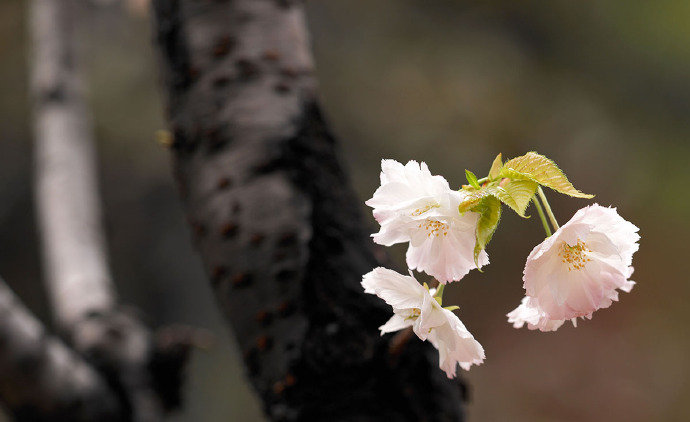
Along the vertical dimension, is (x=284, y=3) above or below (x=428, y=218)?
above

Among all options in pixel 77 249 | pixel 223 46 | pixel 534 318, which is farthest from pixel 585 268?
pixel 77 249

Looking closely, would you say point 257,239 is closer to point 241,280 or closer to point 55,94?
point 241,280

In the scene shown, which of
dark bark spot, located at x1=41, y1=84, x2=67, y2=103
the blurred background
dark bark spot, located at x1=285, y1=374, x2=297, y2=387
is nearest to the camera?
dark bark spot, located at x1=285, y1=374, x2=297, y2=387

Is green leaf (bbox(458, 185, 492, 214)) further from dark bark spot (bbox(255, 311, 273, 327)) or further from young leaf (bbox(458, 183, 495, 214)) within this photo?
dark bark spot (bbox(255, 311, 273, 327))

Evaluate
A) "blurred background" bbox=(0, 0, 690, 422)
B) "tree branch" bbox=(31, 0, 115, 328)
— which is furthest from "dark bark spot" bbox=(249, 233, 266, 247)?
"blurred background" bbox=(0, 0, 690, 422)

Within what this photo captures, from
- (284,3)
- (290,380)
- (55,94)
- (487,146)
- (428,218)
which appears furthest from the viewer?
(487,146)

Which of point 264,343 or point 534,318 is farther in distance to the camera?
point 264,343

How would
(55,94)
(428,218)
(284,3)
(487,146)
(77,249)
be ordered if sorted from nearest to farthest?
(428,218), (284,3), (77,249), (55,94), (487,146)

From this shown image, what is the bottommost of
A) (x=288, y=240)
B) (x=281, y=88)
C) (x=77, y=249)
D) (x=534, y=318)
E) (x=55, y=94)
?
(x=534, y=318)
